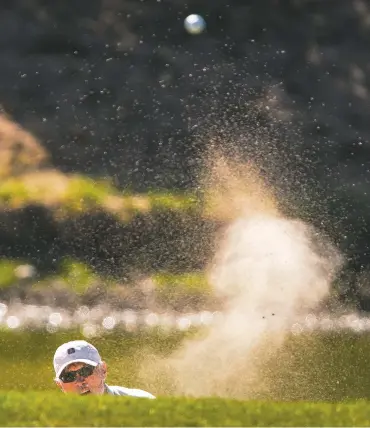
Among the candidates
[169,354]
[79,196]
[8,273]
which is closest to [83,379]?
[169,354]

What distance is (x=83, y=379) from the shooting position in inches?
197

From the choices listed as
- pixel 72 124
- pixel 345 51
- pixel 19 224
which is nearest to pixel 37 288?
pixel 19 224

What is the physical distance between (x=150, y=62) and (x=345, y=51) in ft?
12.1

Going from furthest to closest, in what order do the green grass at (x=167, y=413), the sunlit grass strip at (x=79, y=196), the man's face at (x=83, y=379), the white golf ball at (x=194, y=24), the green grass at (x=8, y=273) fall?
the white golf ball at (x=194, y=24)
the sunlit grass strip at (x=79, y=196)
the green grass at (x=8, y=273)
the man's face at (x=83, y=379)
the green grass at (x=167, y=413)

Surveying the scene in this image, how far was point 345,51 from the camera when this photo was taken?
57.0ft

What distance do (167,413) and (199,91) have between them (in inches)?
580

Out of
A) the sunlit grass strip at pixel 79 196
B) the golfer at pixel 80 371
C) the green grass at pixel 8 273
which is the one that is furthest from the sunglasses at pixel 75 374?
the sunlit grass strip at pixel 79 196

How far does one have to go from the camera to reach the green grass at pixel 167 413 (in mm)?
3621

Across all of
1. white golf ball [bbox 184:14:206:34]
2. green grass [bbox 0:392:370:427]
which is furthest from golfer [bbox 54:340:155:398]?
white golf ball [bbox 184:14:206:34]

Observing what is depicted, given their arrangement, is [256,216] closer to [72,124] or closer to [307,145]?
[307,145]

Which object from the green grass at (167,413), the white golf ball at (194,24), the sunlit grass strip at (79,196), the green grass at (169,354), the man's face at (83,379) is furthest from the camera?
the white golf ball at (194,24)

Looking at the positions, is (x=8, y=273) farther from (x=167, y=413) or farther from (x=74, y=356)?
(x=167, y=413)

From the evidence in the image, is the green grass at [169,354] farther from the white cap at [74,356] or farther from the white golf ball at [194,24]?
the white golf ball at [194,24]

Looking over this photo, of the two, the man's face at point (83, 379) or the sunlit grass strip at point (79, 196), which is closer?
the man's face at point (83, 379)
